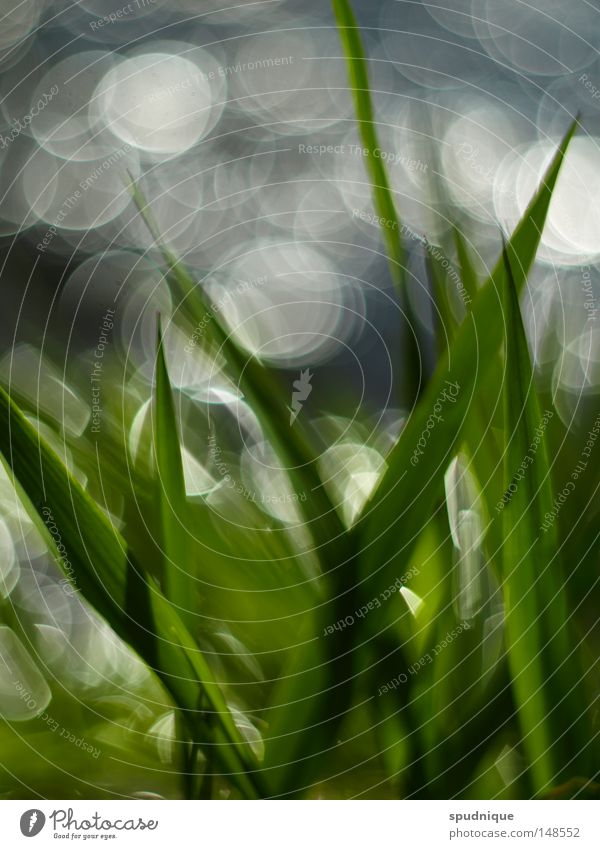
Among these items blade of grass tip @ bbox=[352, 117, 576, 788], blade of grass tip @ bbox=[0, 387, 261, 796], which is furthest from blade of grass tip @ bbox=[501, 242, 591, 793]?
blade of grass tip @ bbox=[0, 387, 261, 796]

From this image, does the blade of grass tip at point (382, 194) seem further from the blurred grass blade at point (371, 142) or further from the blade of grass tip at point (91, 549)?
the blade of grass tip at point (91, 549)

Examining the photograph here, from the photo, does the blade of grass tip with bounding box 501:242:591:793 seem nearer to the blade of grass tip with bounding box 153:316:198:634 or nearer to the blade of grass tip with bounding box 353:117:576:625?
the blade of grass tip with bounding box 353:117:576:625

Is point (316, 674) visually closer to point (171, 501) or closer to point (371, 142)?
point (171, 501)

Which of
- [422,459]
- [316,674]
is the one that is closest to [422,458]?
[422,459]
